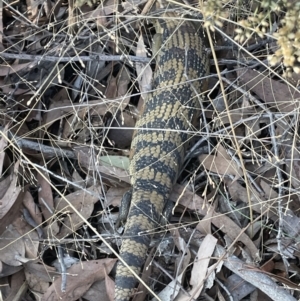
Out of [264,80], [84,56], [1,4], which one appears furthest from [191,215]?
A: [1,4]

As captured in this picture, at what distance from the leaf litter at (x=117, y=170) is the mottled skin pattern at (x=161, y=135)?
9 centimetres

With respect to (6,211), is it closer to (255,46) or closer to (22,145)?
(22,145)

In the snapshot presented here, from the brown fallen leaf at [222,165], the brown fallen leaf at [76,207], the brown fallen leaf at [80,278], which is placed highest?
the brown fallen leaf at [222,165]

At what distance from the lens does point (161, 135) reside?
9.47 feet

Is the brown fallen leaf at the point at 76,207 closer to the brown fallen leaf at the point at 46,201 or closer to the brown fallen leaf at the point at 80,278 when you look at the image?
the brown fallen leaf at the point at 46,201

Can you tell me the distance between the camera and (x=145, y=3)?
3039 mm

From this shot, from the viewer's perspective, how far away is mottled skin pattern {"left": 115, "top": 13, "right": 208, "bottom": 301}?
2.57 meters

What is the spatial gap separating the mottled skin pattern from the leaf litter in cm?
9

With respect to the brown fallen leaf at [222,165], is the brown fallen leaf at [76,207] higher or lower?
lower

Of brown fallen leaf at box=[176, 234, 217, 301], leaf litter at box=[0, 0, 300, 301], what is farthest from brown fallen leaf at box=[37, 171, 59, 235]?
brown fallen leaf at box=[176, 234, 217, 301]

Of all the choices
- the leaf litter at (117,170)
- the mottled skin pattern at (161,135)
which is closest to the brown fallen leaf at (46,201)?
the leaf litter at (117,170)

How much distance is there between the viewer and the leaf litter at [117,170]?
2.58 m

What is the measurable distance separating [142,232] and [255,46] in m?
1.19

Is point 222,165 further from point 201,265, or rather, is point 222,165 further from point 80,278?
point 80,278
